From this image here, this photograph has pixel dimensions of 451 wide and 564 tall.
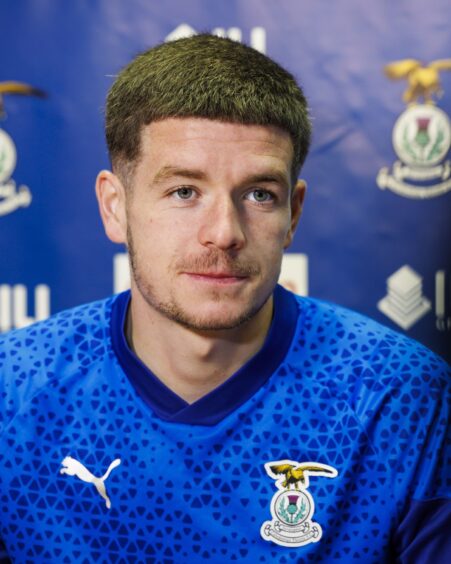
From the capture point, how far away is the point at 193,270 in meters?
1.26

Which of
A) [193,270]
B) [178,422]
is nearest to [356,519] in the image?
[178,422]

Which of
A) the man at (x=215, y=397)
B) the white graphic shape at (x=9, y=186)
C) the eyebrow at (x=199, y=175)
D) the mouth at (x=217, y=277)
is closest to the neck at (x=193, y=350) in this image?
the man at (x=215, y=397)

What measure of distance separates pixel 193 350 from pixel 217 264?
185 mm

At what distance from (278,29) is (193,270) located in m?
0.98

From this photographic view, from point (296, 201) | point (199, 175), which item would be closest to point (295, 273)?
point (296, 201)

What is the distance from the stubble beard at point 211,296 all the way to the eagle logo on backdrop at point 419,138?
0.85m

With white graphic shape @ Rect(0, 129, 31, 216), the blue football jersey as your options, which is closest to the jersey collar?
the blue football jersey

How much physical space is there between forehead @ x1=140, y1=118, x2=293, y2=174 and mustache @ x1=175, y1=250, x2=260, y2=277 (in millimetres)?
126

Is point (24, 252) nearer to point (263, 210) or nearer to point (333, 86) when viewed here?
point (333, 86)

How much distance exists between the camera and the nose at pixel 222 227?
1.22 metres

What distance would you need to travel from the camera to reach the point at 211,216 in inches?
48.9

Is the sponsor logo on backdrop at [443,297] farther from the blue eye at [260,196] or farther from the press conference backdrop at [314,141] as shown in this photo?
the blue eye at [260,196]

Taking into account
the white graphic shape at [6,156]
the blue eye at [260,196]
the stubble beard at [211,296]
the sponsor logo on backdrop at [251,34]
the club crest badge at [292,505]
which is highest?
the sponsor logo on backdrop at [251,34]

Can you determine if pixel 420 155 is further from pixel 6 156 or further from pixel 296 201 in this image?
pixel 6 156
